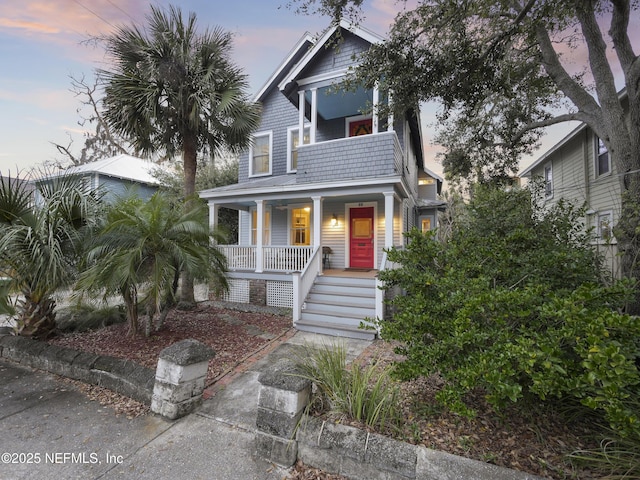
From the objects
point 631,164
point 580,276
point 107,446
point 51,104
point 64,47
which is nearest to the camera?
point 107,446

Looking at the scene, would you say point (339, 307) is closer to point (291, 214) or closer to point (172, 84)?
point (291, 214)

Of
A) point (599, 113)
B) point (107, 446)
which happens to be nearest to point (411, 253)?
point (107, 446)

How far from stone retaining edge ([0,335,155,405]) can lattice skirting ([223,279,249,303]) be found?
4839 millimetres

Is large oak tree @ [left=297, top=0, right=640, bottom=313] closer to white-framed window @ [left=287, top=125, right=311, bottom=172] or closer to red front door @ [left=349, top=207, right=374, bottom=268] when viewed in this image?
red front door @ [left=349, top=207, right=374, bottom=268]

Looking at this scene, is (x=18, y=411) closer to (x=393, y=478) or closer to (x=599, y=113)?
(x=393, y=478)

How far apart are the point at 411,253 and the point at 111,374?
4248 mm

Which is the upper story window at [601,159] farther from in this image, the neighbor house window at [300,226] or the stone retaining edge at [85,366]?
the stone retaining edge at [85,366]

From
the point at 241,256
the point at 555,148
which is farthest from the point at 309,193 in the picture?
the point at 555,148

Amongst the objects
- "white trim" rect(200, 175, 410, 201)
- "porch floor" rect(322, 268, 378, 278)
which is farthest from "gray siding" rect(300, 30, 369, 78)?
"porch floor" rect(322, 268, 378, 278)

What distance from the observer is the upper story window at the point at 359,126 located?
33.6 feet

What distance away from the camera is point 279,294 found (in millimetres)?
8820

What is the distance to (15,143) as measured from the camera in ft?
47.6

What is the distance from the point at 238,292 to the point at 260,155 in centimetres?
582

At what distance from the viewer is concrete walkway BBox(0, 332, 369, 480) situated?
258 centimetres
